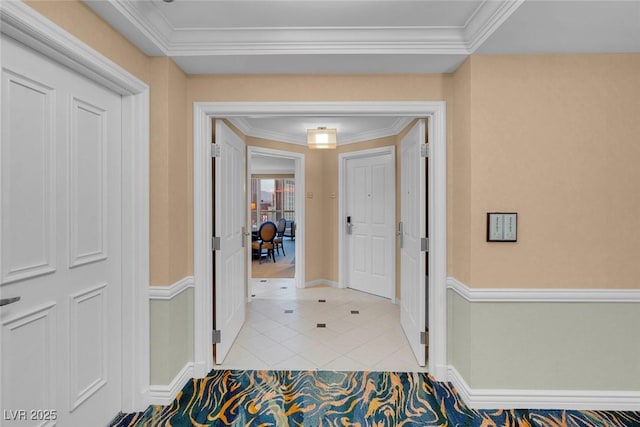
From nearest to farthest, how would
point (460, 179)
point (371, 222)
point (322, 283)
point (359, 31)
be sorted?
point (359, 31) < point (460, 179) < point (371, 222) < point (322, 283)

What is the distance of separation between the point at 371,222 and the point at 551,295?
2.52 m

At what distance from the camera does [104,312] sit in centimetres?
170

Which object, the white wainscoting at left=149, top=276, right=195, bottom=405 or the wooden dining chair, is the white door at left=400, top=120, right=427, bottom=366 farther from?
the wooden dining chair

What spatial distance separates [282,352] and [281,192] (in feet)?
28.3

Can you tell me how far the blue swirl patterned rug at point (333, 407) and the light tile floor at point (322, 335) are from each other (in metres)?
0.19

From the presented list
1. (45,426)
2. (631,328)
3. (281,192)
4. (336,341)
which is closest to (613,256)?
(631,328)

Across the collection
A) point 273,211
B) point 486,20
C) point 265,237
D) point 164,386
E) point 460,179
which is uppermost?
point 486,20

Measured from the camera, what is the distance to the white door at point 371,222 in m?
4.02

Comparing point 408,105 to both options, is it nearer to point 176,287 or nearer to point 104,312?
point 176,287

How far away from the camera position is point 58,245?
141 cm

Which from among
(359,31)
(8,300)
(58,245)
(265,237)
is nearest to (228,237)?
(58,245)

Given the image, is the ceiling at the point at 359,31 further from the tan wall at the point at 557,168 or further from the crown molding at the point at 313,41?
the tan wall at the point at 557,168

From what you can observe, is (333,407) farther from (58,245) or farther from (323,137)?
(323,137)

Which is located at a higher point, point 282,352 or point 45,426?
point 45,426
